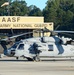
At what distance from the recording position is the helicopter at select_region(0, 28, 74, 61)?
114ft

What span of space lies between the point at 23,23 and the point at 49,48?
27.6 metres

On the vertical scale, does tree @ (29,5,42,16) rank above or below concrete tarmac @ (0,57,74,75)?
below

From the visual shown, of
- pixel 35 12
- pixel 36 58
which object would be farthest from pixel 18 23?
pixel 35 12

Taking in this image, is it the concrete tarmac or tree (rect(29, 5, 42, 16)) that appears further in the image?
tree (rect(29, 5, 42, 16))

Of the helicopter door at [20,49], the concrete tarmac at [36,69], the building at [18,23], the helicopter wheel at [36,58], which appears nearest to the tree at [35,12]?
the building at [18,23]

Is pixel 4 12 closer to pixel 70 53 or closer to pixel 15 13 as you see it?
pixel 15 13

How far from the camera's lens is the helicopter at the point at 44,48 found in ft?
114

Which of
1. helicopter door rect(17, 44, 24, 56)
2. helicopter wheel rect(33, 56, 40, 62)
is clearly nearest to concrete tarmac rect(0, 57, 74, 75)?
helicopter wheel rect(33, 56, 40, 62)

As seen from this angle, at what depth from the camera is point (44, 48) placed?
115ft

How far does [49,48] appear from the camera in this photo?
1382 inches

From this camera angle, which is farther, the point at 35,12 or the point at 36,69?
the point at 35,12

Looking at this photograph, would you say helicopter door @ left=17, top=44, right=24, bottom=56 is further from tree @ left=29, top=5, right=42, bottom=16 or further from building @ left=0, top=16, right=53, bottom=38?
tree @ left=29, top=5, right=42, bottom=16

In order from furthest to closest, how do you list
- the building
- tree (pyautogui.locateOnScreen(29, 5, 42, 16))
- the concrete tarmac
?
tree (pyautogui.locateOnScreen(29, 5, 42, 16)) < the building < the concrete tarmac

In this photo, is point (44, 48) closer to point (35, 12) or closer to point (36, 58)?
point (36, 58)
